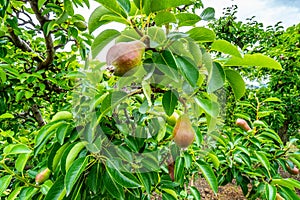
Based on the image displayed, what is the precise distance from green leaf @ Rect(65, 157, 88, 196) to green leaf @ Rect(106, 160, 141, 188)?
0.06 meters

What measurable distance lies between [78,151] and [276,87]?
330 cm

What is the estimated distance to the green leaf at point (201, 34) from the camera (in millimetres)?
440

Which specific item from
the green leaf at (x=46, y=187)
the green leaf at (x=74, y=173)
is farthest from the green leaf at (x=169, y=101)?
the green leaf at (x=46, y=187)

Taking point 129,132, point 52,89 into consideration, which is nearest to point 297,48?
point 52,89

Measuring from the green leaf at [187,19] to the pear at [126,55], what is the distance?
0.08 meters

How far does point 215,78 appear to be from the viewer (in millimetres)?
443

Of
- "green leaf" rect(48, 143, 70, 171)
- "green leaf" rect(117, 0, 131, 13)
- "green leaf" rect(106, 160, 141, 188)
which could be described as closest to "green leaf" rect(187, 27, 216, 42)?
"green leaf" rect(117, 0, 131, 13)

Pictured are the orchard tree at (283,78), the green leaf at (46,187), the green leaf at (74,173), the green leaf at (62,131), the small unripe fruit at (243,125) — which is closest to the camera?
the green leaf at (74,173)

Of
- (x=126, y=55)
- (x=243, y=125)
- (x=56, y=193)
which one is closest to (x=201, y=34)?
(x=126, y=55)

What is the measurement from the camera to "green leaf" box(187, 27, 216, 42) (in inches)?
17.3

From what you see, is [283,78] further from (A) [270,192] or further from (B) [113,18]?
(B) [113,18]

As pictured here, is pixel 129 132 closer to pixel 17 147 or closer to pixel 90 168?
pixel 90 168

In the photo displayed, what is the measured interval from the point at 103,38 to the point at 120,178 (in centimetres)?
29

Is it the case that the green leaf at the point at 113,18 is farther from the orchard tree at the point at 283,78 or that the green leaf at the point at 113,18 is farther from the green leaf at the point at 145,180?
the orchard tree at the point at 283,78
